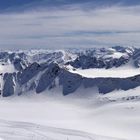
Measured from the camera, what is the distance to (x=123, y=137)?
158m

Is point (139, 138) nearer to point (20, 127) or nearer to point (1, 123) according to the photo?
point (20, 127)

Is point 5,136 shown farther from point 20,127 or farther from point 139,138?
point 139,138

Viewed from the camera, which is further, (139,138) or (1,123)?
(1,123)

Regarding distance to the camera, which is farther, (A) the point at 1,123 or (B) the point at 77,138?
(A) the point at 1,123

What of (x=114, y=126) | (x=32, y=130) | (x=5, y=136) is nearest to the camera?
(x=5, y=136)

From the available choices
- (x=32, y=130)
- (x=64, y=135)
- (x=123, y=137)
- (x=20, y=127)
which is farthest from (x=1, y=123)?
(x=123, y=137)

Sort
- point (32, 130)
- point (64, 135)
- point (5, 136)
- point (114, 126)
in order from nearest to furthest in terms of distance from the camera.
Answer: point (5, 136), point (64, 135), point (32, 130), point (114, 126)

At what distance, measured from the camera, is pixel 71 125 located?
625 ft

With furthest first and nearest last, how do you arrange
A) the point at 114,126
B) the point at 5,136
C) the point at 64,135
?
the point at 114,126 < the point at 64,135 < the point at 5,136

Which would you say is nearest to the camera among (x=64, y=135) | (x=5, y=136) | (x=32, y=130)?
(x=5, y=136)

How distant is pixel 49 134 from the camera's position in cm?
15750

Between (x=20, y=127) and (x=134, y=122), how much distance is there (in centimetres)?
4747

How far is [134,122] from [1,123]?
55.9 m

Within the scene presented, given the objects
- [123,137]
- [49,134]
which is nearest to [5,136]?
[49,134]
